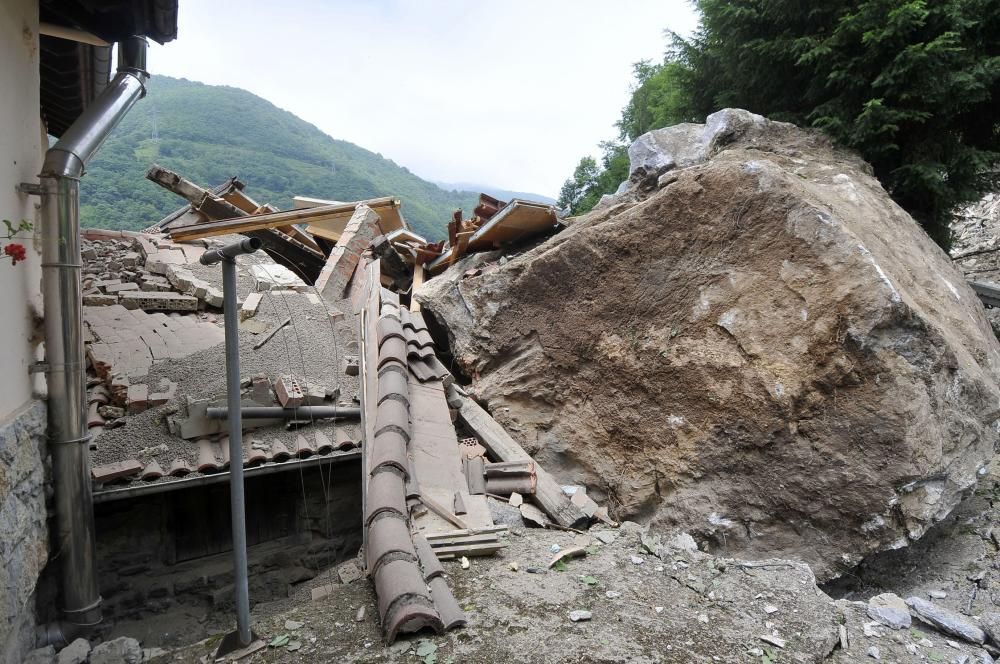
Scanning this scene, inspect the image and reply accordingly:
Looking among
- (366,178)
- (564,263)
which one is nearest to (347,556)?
(564,263)

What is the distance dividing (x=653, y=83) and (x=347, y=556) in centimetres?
1924

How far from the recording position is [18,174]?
12.5 feet

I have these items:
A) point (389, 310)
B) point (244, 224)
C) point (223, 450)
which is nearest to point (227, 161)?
point (244, 224)

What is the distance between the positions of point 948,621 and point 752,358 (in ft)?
7.25

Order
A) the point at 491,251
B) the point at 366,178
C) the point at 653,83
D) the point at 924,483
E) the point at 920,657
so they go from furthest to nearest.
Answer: the point at 366,178, the point at 653,83, the point at 491,251, the point at 924,483, the point at 920,657

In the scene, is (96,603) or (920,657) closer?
(920,657)

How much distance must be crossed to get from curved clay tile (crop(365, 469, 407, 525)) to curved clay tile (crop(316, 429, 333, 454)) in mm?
1299

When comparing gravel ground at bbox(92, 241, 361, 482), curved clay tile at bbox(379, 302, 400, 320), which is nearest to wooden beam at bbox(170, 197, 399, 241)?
gravel ground at bbox(92, 241, 361, 482)

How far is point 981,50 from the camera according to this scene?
6.79 m

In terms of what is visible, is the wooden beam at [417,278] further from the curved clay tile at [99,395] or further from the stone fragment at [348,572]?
the stone fragment at [348,572]

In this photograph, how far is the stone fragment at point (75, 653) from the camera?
3.98 meters

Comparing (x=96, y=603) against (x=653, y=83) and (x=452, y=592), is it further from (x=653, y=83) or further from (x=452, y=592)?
(x=653, y=83)

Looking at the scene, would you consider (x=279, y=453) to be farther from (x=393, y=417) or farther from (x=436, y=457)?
(x=436, y=457)

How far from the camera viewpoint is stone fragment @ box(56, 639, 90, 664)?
3.98 meters
